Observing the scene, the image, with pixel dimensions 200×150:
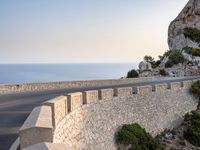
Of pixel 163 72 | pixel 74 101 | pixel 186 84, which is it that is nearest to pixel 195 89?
pixel 186 84

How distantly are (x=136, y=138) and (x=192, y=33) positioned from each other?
45.8m

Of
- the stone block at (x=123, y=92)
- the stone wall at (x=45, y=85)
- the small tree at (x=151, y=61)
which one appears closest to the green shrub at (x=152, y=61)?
the small tree at (x=151, y=61)

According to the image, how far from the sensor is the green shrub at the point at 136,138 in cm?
1900

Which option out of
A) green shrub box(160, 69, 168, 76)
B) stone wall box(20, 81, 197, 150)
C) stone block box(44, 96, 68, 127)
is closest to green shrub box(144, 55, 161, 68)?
green shrub box(160, 69, 168, 76)

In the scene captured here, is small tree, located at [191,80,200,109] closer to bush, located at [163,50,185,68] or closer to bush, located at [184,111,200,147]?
bush, located at [184,111,200,147]

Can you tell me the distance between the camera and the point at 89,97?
55.0 ft

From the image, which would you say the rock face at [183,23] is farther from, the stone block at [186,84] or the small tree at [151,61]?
the stone block at [186,84]

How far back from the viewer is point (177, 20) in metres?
70.2

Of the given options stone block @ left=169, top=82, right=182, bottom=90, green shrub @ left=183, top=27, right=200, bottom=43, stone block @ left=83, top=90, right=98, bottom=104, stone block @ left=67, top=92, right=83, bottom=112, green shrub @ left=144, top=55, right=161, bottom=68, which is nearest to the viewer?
stone block @ left=67, top=92, right=83, bottom=112

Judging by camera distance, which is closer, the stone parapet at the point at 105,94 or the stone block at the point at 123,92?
the stone parapet at the point at 105,94

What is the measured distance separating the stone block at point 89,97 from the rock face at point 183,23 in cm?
4798

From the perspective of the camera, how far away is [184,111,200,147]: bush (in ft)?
83.7

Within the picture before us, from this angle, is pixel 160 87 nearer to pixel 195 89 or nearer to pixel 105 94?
pixel 195 89

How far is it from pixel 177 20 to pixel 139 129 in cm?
5260
